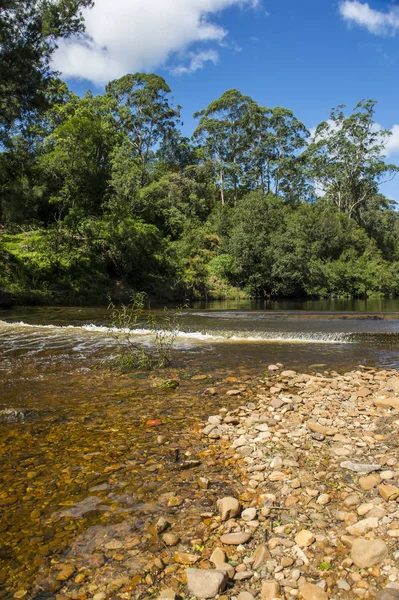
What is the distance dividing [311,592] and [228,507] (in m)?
0.97

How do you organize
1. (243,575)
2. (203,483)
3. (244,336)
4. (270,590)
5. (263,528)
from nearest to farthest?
(270,590) → (243,575) → (263,528) → (203,483) → (244,336)

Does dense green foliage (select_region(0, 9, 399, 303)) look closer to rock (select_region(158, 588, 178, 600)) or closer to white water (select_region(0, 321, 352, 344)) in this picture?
white water (select_region(0, 321, 352, 344))

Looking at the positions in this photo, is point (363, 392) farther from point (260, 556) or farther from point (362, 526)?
point (260, 556)

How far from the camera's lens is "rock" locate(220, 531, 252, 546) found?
288 cm

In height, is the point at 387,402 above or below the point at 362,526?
above

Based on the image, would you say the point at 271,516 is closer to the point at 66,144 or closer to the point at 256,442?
the point at 256,442

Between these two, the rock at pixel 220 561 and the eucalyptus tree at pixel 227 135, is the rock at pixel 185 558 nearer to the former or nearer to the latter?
the rock at pixel 220 561

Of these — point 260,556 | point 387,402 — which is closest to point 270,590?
point 260,556

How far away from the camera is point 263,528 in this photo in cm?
304

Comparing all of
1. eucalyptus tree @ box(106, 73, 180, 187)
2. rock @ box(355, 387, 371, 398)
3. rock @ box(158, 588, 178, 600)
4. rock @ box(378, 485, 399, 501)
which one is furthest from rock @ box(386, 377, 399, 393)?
eucalyptus tree @ box(106, 73, 180, 187)

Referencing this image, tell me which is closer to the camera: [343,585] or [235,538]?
[343,585]

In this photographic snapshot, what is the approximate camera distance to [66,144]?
28938 millimetres

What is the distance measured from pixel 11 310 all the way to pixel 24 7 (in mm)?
14026

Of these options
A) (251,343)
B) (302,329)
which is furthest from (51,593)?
(302,329)
